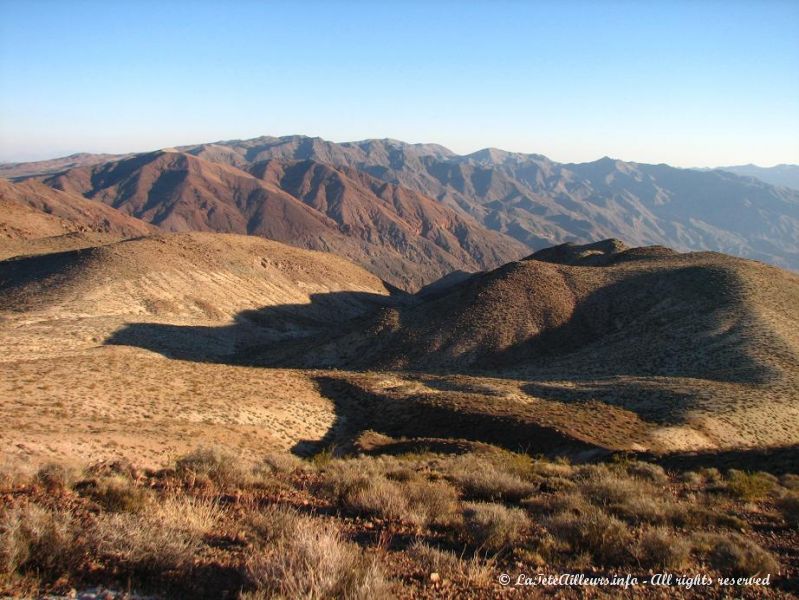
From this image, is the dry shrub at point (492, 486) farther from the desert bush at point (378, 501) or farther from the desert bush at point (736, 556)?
the desert bush at point (736, 556)

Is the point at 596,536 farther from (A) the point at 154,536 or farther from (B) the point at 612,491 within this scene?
(A) the point at 154,536

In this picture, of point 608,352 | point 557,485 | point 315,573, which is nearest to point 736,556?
point 557,485

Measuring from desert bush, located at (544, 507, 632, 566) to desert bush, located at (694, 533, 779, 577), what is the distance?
106 centimetres

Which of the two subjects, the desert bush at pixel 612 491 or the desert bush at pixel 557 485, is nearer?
the desert bush at pixel 612 491

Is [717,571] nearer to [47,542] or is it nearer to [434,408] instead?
[47,542]

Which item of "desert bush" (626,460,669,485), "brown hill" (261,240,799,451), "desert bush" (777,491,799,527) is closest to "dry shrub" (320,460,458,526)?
"desert bush" (626,460,669,485)

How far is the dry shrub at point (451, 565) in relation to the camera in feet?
21.3

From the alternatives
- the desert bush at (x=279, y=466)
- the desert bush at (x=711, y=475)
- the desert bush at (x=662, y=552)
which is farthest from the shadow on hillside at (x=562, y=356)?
the desert bush at (x=662, y=552)

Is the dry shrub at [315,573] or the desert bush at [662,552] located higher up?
the dry shrub at [315,573]

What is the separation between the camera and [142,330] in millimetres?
51688

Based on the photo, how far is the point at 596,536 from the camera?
8.01 m

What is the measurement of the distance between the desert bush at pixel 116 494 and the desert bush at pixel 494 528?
4788 millimetres

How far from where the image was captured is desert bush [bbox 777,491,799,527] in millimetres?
10250

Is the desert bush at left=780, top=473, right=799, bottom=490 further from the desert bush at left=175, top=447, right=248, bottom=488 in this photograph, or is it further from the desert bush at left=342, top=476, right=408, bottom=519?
the desert bush at left=175, top=447, right=248, bottom=488
